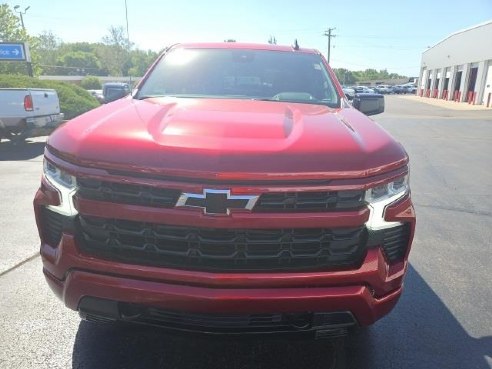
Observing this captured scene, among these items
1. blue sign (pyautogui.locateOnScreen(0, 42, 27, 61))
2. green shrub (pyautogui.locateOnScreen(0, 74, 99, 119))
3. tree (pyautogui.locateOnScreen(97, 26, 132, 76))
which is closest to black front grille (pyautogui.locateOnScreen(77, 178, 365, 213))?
green shrub (pyautogui.locateOnScreen(0, 74, 99, 119))

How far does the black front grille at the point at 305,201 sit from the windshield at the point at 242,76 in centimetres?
138

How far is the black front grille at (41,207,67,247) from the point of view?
2.12m

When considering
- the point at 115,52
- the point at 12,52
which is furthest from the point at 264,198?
the point at 115,52

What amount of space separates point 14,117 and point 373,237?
30.4 ft

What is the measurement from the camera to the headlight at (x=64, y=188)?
6.67ft

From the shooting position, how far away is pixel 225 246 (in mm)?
1954

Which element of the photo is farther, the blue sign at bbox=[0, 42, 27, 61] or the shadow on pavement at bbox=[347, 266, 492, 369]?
the blue sign at bbox=[0, 42, 27, 61]

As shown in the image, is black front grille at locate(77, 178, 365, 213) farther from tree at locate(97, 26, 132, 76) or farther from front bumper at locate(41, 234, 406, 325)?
tree at locate(97, 26, 132, 76)

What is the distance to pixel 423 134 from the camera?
1522 centimetres

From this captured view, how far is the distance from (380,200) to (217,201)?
29.2 inches

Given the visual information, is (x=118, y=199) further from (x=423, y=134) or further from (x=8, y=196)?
(x=423, y=134)

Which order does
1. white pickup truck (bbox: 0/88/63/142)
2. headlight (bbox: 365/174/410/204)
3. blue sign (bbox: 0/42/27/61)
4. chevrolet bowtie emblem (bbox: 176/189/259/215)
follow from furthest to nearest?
1. blue sign (bbox: 0/42/27/61)
2. white pickup truck (bbox: 0/88/63/142)
3. headlight (bbox: 365/174/410/204)
4. chevrolet bowtie emblem (bbox: 176/189/259/215)

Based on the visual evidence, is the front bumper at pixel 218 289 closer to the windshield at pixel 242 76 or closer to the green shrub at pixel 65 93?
the windshield at pixel 242 76

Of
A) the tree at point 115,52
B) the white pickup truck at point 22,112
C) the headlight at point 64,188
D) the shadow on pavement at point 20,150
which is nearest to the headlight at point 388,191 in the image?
the headlight at point 64,188
